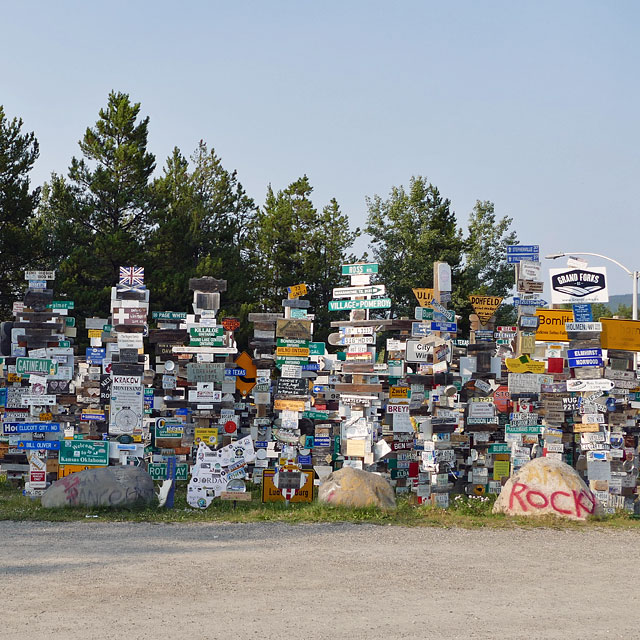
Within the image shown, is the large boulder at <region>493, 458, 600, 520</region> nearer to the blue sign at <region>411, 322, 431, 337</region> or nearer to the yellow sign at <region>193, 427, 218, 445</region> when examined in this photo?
the blue sign at <region>411, 322, 431, 337</region>

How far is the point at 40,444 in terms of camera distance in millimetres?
16391

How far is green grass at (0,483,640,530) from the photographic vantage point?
13781 mm

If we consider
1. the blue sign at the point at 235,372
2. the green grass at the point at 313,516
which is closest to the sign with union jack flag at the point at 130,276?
the blue sign at the point at 235,372

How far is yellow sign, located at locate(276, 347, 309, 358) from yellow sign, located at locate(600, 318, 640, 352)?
18.7 ft

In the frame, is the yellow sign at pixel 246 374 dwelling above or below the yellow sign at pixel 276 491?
above

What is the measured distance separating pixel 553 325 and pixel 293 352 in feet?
16.9

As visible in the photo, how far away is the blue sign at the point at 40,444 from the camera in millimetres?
16359

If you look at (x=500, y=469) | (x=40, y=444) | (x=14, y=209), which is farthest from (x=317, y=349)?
(x=14, y=209)

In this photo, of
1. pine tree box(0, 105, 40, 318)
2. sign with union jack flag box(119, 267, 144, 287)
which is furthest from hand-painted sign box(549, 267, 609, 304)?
pine tree box(0, 105, 40, 318)

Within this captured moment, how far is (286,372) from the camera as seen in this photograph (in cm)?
1694

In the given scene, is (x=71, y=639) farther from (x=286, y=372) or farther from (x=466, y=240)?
(x=466, y=240)

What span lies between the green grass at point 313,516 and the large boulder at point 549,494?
7.8 inches

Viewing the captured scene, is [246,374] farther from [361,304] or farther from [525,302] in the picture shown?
[525,302]

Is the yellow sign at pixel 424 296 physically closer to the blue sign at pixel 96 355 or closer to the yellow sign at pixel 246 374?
the yellow sign at pixel 246 374
